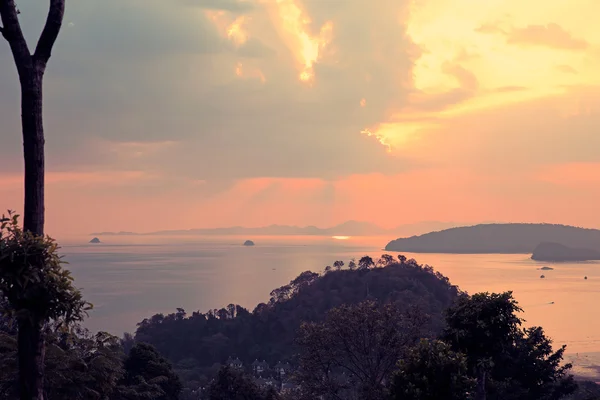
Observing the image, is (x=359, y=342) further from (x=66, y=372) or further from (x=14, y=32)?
(x=14, y=32)

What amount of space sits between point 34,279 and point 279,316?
105935 millimetres

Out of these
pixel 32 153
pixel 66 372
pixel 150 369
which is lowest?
pixel 150 369

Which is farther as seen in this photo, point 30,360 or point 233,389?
point 233,389

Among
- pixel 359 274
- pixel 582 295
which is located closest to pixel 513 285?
pixel 582 295

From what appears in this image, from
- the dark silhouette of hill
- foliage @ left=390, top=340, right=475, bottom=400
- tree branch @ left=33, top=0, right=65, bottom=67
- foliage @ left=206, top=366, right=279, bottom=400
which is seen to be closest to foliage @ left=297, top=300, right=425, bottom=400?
foliage @ left=206, top=366, right=279, bottom=400

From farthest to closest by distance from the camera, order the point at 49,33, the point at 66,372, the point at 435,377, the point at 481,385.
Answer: the point at 66,372, the point at 481,385, the point at 435,377, the point at 49,33

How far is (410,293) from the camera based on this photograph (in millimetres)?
113312

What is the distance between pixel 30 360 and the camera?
8.53 m

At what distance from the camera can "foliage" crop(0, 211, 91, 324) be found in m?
8.28

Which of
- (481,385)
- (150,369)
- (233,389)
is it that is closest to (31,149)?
(481,385)

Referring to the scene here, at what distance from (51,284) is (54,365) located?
1999 centimetres

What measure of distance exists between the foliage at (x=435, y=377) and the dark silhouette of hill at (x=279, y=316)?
6317 cm

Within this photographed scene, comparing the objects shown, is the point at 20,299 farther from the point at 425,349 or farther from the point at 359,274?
the point at 359,274

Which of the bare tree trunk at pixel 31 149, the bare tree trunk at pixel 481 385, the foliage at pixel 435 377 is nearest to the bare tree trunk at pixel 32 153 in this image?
the bare tree trunk at pixel 31 149
